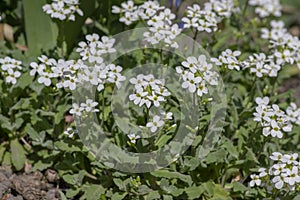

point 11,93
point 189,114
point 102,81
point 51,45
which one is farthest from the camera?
point 51,45

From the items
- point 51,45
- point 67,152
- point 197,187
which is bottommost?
point 197,187

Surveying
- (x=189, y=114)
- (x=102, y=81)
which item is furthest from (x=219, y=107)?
(x=102, y=81)

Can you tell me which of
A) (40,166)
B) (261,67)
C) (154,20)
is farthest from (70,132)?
(261,67)

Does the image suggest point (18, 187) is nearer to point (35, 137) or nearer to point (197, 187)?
point (35, 137)

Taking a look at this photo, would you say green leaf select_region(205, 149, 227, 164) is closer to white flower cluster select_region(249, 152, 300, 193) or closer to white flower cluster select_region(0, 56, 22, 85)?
white flower cluster select_region(249, 152, 300, 193)

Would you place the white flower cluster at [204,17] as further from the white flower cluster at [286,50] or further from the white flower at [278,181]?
the white flower at [278,181]

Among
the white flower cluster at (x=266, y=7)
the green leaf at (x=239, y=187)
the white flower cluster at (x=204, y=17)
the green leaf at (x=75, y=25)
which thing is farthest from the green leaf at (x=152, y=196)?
the white flower cluster at (x=266, y=7)

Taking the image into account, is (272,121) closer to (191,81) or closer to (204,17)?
(191,81)
